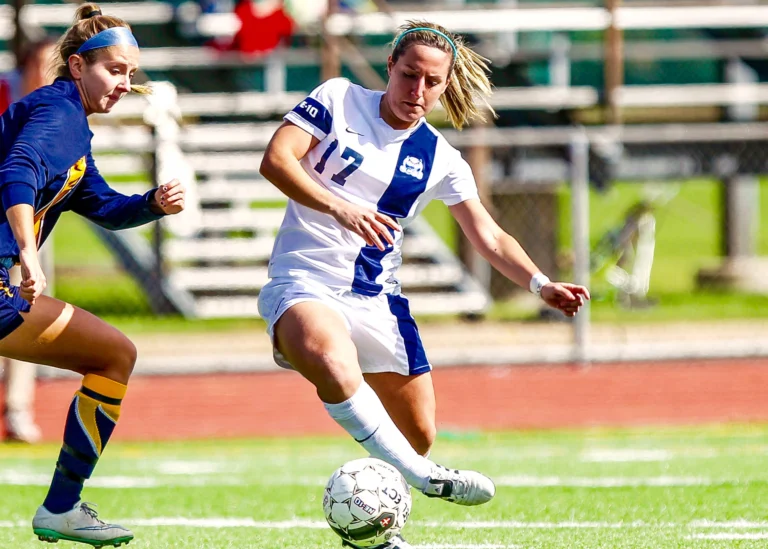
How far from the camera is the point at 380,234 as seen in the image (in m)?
4.98

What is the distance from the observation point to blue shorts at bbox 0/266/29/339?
4.84 m

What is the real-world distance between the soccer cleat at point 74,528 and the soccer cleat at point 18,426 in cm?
509

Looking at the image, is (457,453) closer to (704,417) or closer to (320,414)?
(320,414)

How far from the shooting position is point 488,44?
15.5 meters

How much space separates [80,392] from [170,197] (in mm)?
833

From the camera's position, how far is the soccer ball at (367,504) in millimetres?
4898

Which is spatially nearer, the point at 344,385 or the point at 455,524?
the point at 344,385

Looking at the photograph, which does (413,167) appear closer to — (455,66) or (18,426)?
(455,66)

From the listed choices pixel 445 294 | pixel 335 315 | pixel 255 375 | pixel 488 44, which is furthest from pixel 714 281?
pixel 335 315

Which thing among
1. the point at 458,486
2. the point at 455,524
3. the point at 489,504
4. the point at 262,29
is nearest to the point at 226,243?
the point at 262,29

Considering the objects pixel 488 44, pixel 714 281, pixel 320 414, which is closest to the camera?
pixel 320 414

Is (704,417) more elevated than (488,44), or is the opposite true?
(488,44)

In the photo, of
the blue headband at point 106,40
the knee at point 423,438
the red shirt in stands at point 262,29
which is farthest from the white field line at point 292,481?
the red shirt in stands at point 262,29

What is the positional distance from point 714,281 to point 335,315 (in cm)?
1531
